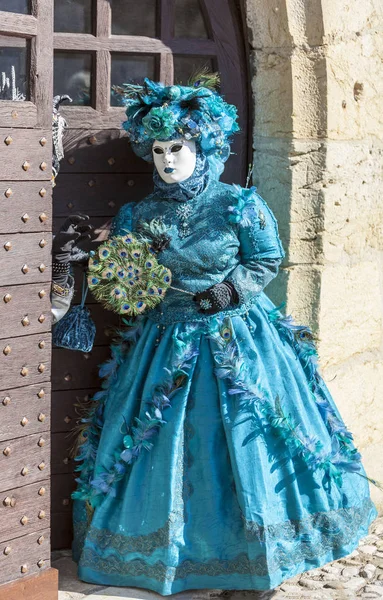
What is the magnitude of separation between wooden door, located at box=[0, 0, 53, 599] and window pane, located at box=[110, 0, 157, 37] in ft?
2.28

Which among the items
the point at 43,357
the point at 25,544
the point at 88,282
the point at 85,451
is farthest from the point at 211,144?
the point at 25,544

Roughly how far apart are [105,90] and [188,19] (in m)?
0.45

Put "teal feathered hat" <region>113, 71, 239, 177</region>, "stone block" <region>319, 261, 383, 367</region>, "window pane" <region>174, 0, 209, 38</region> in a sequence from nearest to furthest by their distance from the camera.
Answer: "teal feathered hat" <region>113, 71, 239, 177</region>
"window pane" <region>174, 0, 209, 38</region>
"stone block" <region>319, 261, 383, 367</region>

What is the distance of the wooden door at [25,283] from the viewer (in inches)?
126

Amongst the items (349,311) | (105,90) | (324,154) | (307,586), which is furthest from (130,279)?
(307,586)

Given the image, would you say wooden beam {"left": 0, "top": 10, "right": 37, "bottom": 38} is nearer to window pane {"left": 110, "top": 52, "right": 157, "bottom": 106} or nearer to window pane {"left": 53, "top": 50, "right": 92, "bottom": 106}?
window pane {"left": 53, "top": 50, "right": 92, "bottom": 106}

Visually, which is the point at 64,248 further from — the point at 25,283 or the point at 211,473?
the point at 211,473

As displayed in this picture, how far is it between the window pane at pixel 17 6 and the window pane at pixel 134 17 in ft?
2.34

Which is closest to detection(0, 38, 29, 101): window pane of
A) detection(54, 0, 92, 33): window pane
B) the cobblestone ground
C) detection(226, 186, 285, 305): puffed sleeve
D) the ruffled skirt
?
detection(54, 0, 92, 33): window pane

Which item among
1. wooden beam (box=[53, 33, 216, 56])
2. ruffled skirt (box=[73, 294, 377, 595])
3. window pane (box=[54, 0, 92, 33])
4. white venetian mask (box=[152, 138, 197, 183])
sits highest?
window pane (box=[54, 0, 92, 33])

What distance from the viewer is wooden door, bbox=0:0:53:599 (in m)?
3.20

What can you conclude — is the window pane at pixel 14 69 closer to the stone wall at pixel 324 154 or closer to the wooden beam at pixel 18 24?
the wooden beam at pixel 18 24

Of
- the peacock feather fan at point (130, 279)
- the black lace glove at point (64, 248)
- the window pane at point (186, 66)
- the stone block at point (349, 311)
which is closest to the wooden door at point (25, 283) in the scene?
the black lace glove at point (64, 248)

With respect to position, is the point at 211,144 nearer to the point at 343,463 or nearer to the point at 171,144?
the point at 171,144
